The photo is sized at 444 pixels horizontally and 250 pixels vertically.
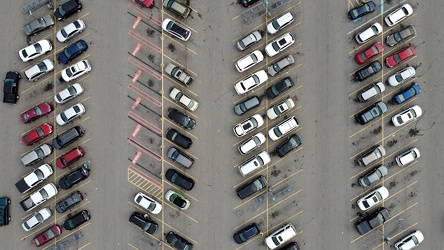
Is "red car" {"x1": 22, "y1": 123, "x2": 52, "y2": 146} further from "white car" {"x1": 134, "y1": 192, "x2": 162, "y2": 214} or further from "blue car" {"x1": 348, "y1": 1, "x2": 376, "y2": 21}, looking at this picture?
"blue car" {"x1": 348, "y1": 1, "x2": 376, "y2": 21}

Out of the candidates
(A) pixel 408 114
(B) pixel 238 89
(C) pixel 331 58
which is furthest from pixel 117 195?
(A) pixel 408 114

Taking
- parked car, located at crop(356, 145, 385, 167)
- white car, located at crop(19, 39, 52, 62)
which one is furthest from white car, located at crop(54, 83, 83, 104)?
parked car, located at crop(356, 145, 385, 167)

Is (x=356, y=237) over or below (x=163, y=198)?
below

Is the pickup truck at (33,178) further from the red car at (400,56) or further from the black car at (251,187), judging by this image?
the red car at (400,56)

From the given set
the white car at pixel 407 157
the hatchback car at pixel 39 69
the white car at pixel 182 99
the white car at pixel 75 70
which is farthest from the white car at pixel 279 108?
the hatchback car at pixel 39 69

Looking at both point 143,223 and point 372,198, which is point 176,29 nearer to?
point 143,223

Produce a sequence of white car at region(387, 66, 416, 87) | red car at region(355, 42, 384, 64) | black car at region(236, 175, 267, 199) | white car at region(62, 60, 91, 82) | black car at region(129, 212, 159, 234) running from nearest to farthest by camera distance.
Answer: black car at region(129, 212, 159, 234) → black car at region(236, 175, 267, 199) → white car at region(62, 60, 91, 82) → red car at region(355, 42, 384, 64) → white car at region(387, 66, 416, 87)

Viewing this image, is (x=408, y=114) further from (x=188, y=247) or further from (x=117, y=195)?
(x=117, y=195)
